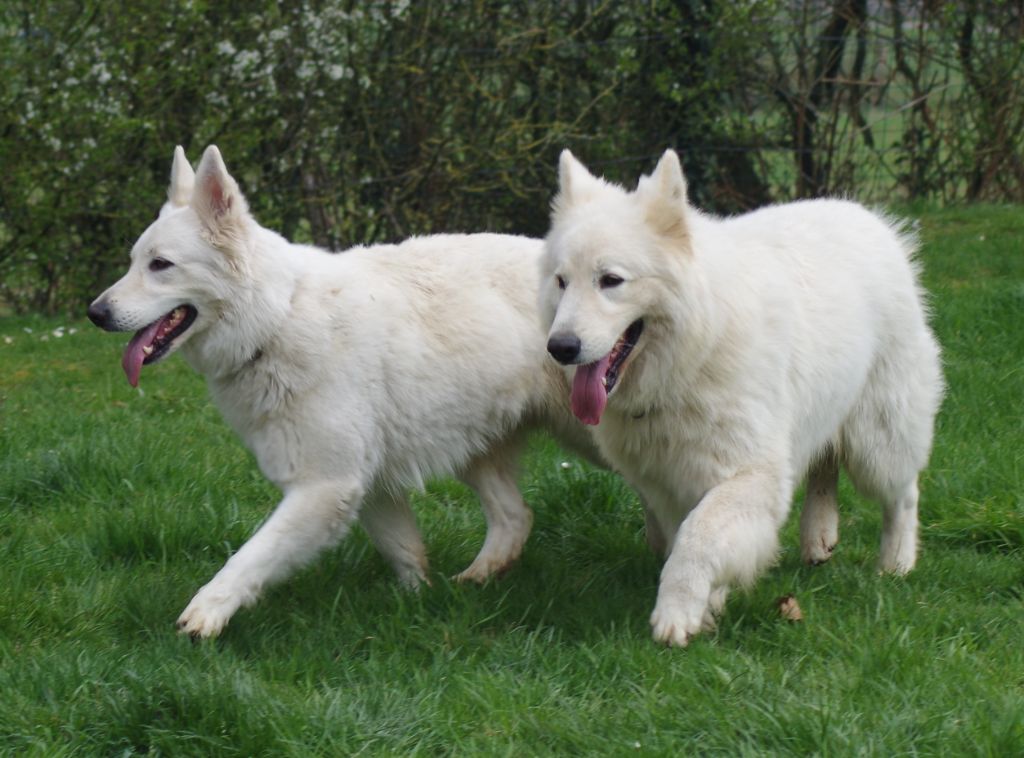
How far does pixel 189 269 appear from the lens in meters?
4.53

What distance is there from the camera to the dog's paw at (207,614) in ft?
13.4

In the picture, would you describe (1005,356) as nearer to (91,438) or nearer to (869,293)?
(869,293)

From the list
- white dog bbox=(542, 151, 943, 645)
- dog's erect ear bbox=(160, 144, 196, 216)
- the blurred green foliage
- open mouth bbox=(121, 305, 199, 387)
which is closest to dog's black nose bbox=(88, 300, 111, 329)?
open mouth bbox=(121, 305, 199, 387)

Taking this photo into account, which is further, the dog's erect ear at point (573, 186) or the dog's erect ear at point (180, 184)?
the dog's erect ear at point (180, 184)

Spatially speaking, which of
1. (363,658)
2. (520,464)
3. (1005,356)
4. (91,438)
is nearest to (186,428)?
(91,438)

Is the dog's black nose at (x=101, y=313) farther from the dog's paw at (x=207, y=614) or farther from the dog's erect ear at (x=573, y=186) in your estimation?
the dog's erect ear at (x=573, y=186)

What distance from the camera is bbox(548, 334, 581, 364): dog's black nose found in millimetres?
3938

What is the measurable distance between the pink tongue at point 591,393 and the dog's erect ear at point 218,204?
1.31 m

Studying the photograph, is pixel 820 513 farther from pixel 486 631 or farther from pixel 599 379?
pixel 486 631

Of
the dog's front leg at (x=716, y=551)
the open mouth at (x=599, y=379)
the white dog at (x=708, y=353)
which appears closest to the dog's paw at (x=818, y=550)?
the white dog at (x=708, y=353)

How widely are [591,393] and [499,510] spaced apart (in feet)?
3.61

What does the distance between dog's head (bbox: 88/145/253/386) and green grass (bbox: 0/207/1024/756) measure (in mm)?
868

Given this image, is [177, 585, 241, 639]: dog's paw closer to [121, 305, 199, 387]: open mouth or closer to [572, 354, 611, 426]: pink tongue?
[121, 305, 199, 387]: open mouth

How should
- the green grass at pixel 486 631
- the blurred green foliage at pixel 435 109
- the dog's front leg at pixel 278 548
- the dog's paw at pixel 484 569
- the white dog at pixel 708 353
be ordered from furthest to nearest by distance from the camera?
the blurred green foliage at pixel 435 109 < the dog's paw at pixel 484 569 < the dog's front leg at pixel 278 548 < the white dog at pixel 708 353 < the green grass at pixel 486 631
